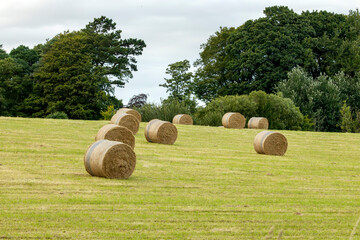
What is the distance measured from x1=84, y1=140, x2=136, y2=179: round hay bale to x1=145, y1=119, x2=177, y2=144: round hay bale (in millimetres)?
10712

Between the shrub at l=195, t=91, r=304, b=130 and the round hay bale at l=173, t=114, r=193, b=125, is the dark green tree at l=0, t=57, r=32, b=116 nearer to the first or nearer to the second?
the shrub at l=195, t=91, r=304, b=130

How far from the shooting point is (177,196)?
1191 centimetres

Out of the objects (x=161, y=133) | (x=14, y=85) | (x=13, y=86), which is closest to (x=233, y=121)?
(x=161, y=133)

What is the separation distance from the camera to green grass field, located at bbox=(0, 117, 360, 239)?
8.91 metres

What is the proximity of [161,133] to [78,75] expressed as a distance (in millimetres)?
35926

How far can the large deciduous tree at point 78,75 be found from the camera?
5812 cm

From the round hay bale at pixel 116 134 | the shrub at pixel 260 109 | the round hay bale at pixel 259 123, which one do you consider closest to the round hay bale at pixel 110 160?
the round hay bale at pixel 116 134

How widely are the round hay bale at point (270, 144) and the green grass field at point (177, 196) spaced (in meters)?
0.57

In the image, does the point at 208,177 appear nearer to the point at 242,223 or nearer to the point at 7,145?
the point at 242,223

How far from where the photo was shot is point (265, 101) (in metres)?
46.1

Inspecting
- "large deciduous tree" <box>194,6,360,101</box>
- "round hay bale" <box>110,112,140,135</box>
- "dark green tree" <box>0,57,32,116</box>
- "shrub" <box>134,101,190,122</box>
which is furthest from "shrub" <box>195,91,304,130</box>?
"dark green tree" <box>0,57,32,116</box>

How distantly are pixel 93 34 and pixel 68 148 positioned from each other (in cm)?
4850

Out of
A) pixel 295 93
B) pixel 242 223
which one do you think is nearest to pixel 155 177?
pixel 242 223

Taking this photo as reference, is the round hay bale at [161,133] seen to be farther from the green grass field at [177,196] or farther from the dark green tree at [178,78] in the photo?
the dark green tree at [178,78]
